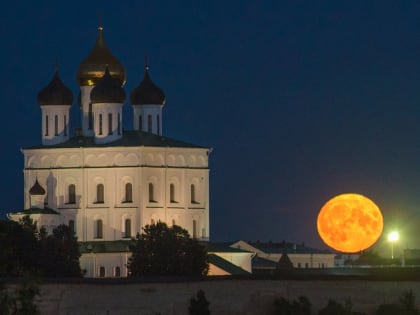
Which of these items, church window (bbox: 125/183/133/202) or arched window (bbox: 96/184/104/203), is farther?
arched window (bbox: 96/184/104/203)

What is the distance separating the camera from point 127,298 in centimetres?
4984

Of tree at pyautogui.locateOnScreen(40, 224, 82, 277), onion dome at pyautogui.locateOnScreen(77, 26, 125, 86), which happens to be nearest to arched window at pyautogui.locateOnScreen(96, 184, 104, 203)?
onion dome at pyautogui.locateOnScreen(77, 26, 125, 86)

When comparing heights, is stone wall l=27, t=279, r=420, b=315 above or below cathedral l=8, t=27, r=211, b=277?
below

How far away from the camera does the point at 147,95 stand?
88.1 m

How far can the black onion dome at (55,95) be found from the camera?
3440 inches

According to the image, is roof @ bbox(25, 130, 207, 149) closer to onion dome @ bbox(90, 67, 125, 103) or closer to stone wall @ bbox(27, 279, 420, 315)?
onion dome @ bbox(90, 67, 125, 103)

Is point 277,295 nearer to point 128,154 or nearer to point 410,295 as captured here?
point 410,295

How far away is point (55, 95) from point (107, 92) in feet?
9.77

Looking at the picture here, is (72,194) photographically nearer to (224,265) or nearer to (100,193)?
(100,193)

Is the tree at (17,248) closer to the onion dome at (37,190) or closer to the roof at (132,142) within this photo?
the onion dome at (37,190)

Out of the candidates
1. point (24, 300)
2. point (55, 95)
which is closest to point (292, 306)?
point (24, 300)

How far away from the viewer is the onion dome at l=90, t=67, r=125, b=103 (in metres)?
85.2

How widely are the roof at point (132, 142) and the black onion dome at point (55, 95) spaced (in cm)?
162

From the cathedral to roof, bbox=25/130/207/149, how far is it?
39 millimetres
